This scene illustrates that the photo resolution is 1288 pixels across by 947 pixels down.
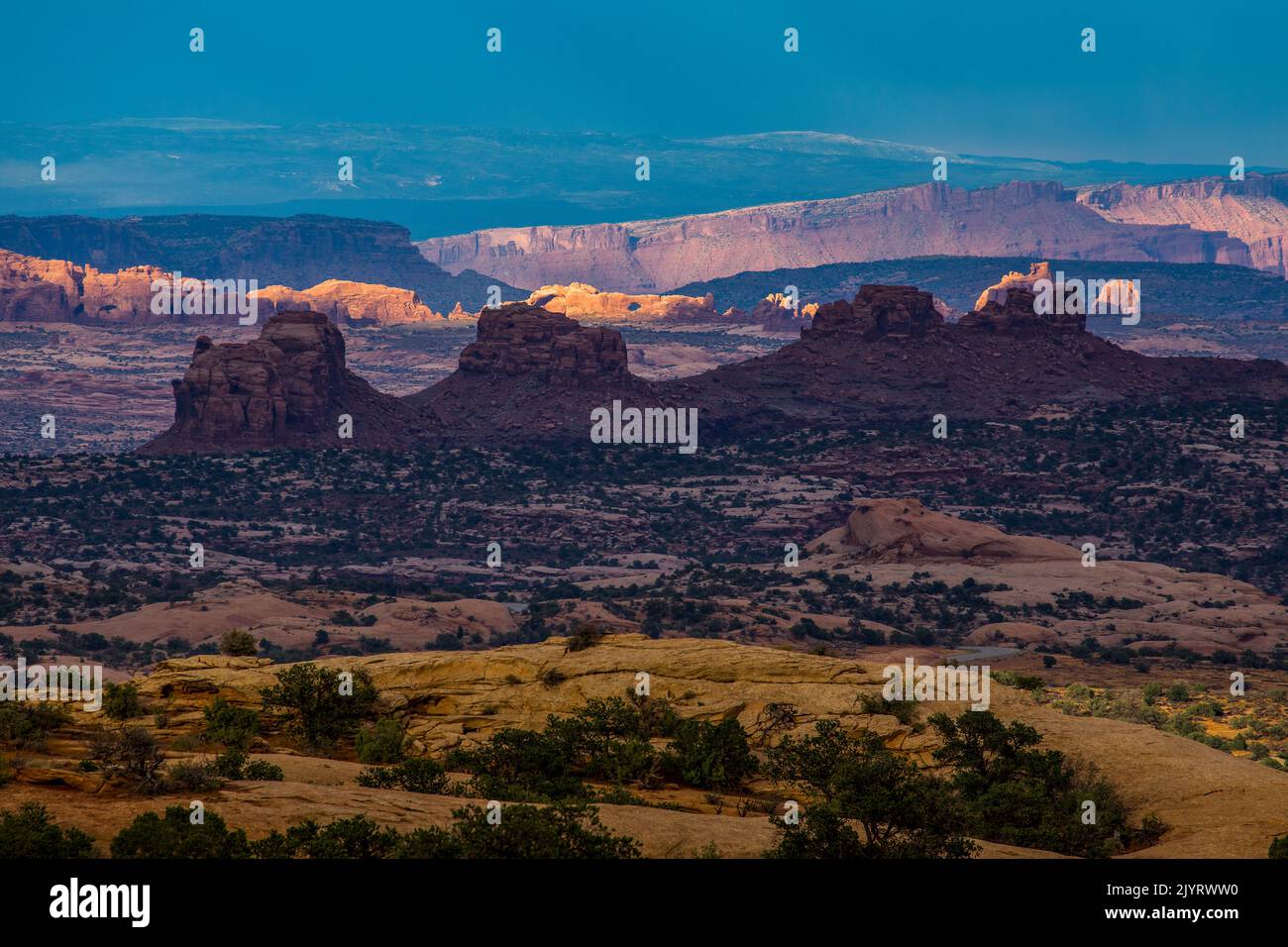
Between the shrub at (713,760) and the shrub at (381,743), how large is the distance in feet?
17.3

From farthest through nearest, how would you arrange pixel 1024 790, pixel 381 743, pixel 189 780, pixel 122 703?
pixel 122 703 → pixel 381 743 → pixel 1024 790 → pixel 189 780

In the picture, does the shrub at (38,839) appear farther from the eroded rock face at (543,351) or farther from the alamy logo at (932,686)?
the eroded rock face at (543,351)

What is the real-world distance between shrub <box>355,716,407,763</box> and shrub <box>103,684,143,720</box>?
16.7 feet

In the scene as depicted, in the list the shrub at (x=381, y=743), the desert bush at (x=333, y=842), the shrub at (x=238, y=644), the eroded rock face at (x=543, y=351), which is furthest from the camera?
the eroded rock face at (x=543, y=351)

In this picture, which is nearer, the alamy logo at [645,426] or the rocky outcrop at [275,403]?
the rocky outcrop at [275,403]

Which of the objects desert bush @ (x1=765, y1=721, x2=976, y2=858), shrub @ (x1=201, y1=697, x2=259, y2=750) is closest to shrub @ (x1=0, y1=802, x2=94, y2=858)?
shrub @ (x1=201, y1=697, x2=259, y2=750)

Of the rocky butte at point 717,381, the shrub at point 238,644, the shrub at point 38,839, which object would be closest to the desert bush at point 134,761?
the shrub at point 38,839

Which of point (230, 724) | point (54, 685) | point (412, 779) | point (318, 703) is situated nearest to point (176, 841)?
point (412, 779)

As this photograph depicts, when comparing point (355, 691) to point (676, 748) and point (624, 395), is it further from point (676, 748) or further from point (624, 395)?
point (624, 395)

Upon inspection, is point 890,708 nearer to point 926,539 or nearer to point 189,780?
point 189,780

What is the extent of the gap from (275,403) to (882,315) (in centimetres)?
6322

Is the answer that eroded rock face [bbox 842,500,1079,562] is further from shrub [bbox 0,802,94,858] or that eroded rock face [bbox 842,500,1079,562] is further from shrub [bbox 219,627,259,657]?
shrub [bbox 0,802,94,858]

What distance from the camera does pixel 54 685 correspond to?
1918 inches
